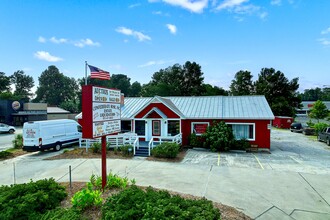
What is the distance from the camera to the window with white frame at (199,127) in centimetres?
2011

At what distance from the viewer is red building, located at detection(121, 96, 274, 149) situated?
1900 centimetres

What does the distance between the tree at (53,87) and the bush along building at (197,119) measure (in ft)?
246

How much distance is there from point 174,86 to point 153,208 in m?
61.7

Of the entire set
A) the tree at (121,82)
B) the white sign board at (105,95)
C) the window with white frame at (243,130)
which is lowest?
the window with white frame at (243,130)

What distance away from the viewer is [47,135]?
Answer: 700 inches

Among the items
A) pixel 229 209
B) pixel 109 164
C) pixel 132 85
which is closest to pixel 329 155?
pixel 229 209

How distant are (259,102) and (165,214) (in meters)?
18.5

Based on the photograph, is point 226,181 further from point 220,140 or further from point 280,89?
point 280,89

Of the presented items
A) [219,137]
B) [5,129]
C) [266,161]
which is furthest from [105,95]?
[5,129]

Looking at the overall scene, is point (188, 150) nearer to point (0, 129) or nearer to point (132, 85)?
point (0, 129)

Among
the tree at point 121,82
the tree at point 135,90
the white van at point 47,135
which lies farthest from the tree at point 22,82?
the white van at point 47,135

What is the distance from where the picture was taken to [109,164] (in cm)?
1382

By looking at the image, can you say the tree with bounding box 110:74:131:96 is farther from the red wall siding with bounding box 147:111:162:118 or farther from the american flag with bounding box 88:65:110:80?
the american flag with bounding box 88:65:110:80

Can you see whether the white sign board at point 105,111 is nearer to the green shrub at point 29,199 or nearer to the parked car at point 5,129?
the green shrub at point 29,199
